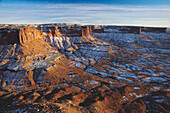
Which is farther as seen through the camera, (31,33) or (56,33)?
(56,33)

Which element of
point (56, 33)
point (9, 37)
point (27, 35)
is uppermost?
point (56, 33)

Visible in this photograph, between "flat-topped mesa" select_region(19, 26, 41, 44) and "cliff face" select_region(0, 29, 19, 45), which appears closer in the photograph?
"cliff face" select_region(0, 29, 19, 45)

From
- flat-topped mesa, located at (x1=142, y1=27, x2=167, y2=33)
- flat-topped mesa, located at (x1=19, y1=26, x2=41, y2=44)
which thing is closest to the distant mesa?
flat-topped mesa, located at (x1=19, y1=26, x2=41, y2=44)

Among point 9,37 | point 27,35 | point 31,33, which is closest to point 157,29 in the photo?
point 31,33

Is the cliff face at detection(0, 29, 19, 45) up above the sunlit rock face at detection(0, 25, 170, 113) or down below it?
above

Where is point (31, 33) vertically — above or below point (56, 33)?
below

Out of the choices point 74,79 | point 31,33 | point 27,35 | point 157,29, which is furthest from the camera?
point 157,29

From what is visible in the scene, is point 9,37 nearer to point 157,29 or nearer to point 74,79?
point 74,79

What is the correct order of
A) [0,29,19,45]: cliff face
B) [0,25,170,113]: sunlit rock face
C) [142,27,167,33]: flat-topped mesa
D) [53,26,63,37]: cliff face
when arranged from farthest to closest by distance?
[142,27,167,33]: flat-topped mesa → [53,26,63,37]: cliff face → [0,29,19,45]: cliff face → [0,25,170,113]: sunlit rock face

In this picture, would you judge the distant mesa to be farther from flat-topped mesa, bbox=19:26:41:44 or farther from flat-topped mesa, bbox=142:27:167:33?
flat-topped mesa, bbox=142:27:167:33

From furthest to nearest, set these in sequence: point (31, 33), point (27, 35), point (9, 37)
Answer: point (31, 33) < point (27, 35) < point (9, 37)
